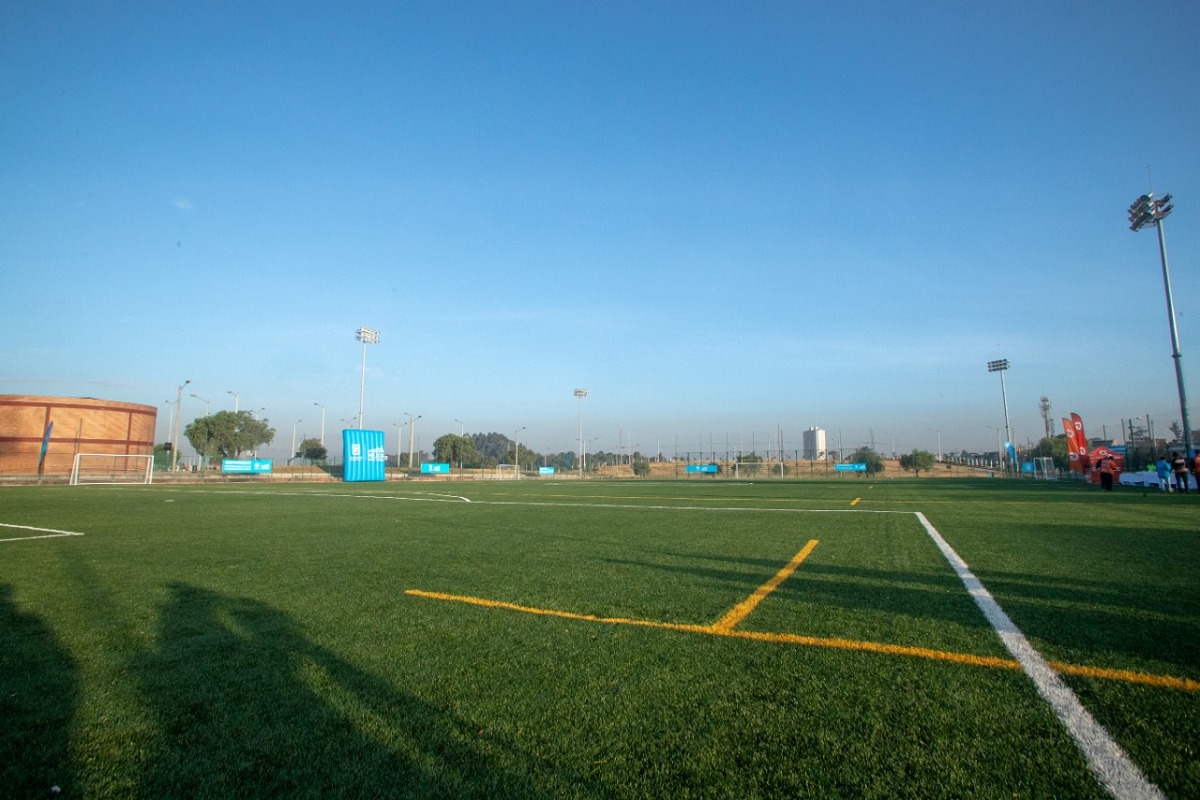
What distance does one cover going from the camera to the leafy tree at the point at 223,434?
7544cm

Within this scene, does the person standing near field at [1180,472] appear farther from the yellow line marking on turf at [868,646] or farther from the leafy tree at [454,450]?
the leafy tree at [454,450]

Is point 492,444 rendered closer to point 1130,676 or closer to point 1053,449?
point 1053,449

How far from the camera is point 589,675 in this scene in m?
3.01

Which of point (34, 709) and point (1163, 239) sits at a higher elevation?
point (1163, 239)

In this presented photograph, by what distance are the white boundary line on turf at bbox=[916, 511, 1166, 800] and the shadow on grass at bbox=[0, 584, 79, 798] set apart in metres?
3.53

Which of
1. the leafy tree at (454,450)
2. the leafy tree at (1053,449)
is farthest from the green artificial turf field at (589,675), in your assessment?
the leafy tree at (454,450)

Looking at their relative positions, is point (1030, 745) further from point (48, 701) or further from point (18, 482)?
point (18, 482)

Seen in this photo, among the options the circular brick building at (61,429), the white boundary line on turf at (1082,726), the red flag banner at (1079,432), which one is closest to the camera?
the white boundary line on turf at (1082,726)

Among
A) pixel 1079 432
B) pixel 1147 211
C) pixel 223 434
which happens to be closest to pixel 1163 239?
pixel 1147 211

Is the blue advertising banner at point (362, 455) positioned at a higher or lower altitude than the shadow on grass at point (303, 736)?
higher

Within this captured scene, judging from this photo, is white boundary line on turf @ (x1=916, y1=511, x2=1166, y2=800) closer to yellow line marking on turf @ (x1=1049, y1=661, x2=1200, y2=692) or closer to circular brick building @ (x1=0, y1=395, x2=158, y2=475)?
yellow line marking on turf @ (x1=1049, y1=661, x2=1200, y2=692)

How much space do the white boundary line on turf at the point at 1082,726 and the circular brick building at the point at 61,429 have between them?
238ft

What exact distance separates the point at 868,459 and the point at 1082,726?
84.0 m

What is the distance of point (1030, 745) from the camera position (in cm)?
223
